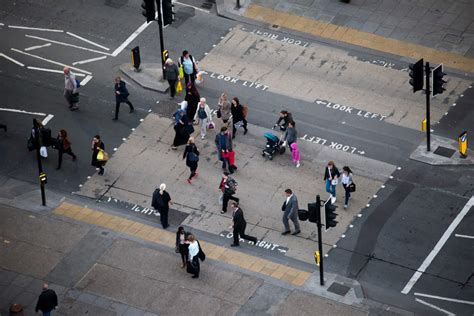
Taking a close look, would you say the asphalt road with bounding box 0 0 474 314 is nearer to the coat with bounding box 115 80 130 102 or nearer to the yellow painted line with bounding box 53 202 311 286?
the coat with bounding box 115 80 130 102

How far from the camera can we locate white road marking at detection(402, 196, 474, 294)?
3962 cm

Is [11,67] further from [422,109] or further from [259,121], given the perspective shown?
[422,109]

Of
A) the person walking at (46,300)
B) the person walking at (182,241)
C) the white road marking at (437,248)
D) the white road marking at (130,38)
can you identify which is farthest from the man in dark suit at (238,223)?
the white road marking at (130,38)

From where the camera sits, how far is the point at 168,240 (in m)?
41.6

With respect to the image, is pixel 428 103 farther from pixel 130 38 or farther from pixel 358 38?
pixel 130 38

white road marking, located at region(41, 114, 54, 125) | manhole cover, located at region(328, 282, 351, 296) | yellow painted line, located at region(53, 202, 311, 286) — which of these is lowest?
manhole cover, located at region(328, 282, 351, 296)

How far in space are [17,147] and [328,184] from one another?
11.1m

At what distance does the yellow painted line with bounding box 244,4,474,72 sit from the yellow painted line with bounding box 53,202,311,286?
13.5m

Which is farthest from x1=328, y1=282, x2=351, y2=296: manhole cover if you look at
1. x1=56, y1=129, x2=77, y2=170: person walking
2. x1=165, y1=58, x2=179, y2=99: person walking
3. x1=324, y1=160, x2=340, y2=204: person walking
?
x1=165, y1=58, x2=179, y2=99: person walking

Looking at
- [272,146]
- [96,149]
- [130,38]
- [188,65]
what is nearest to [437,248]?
[272,146]

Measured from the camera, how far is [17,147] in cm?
4606

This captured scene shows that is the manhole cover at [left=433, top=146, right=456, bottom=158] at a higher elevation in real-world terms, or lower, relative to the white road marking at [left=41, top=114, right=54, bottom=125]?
lower

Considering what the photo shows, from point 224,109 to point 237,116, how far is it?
23.8 inches

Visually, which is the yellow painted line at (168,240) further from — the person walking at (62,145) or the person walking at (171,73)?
the person walking at (171,73)
